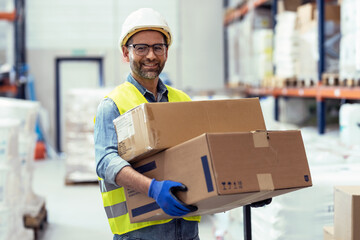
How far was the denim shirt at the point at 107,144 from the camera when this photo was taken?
195 cm

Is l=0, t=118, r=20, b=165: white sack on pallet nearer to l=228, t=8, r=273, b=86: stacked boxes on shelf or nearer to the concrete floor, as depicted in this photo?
the concrete floor

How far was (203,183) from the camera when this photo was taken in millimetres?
1769

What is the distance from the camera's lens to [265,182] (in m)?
1.84

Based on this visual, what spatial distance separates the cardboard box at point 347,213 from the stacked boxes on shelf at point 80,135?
18.9 ft

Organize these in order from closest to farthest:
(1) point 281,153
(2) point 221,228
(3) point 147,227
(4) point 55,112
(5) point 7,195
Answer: (1) point 281,153 → (3) point 147,227 → (2) point 221,228 → (5) point 7,195 → (4) point 55,112

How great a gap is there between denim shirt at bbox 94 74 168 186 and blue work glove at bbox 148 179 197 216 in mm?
180

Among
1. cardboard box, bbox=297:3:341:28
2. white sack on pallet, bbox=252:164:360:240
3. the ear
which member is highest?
cardboard box, bbox=297:3:341:28

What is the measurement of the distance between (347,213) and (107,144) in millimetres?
1131

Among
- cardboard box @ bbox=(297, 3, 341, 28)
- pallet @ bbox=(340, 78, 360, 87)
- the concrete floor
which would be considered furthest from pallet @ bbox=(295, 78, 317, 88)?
the concrete floor

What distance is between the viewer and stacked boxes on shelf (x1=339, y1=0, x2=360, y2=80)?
4480mm

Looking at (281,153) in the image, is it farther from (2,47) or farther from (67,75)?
(67,75)

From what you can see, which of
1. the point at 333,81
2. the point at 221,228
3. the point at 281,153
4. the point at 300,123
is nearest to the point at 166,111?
the point at 281,153

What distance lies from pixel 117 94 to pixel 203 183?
0.61 m

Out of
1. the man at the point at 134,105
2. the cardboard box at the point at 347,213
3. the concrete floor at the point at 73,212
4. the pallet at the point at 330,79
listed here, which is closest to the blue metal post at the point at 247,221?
the man at the point at 134,105
